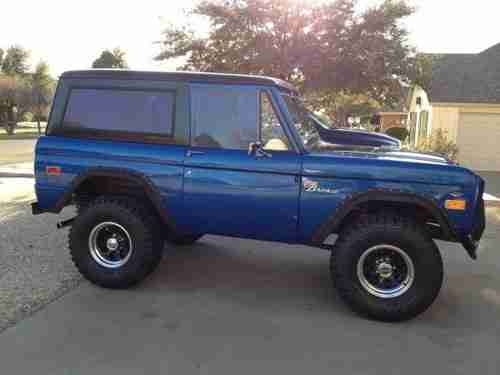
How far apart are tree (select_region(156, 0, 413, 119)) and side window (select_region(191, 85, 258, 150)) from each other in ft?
29.7

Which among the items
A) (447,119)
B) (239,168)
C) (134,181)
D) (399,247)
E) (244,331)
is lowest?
(244,331)

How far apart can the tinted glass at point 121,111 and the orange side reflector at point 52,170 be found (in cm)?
45

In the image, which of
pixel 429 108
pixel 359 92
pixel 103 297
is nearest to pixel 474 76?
pixel 429 108

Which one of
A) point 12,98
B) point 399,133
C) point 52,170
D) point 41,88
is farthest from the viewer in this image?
point 41,88

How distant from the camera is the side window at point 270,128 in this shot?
4004 mm

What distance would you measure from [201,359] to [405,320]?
189cm

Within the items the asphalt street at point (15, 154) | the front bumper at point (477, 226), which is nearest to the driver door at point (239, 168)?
the front bumper at point (477, 226)

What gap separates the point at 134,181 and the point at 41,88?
4138 centimetres

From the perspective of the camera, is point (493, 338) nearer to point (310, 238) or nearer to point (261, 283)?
point (310, 238)

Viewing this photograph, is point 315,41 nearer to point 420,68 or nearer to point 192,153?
point 420,68

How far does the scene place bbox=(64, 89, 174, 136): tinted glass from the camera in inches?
168

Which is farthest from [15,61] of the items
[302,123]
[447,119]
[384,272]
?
[384,272]

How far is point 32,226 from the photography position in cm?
682

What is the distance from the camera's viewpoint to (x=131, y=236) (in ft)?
14.3
